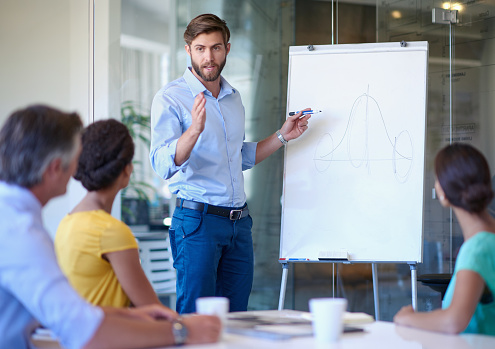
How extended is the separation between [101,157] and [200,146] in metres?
0.99

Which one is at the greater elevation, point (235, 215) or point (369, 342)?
point (235, 215)

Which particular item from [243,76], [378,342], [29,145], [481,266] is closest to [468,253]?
→ [481,266]

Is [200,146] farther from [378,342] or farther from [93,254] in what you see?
[378,342]

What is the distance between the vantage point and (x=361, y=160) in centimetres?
307


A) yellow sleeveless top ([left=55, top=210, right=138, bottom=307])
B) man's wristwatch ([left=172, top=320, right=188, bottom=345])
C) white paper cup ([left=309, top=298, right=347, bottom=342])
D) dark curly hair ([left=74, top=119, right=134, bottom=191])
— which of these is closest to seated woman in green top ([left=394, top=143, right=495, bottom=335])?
white paper cup ([left=309, top=298, right=347, bottom=342])

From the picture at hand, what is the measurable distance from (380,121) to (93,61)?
7.18 ft

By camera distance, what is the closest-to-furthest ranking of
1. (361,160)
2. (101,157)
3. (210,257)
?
(101,157) → (210,257) → (361,160)

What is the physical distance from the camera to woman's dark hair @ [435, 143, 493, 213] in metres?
1.62

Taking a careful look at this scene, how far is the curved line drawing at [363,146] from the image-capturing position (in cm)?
302

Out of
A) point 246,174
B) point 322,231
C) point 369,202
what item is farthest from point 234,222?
point 246,174

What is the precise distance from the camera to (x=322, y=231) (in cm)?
306

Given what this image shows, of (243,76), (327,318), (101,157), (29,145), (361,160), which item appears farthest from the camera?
(243,76)

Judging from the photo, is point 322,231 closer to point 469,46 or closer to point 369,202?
point 369,202

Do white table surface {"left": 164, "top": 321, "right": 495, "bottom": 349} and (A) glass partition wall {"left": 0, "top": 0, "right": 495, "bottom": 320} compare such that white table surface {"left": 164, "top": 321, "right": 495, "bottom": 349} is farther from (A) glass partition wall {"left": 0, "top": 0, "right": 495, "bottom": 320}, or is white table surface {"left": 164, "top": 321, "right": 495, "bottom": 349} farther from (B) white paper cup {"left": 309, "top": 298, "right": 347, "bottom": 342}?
(A) glass partition wall {"left": 0, "top": 0, "right": 495, "bottom": 320}
